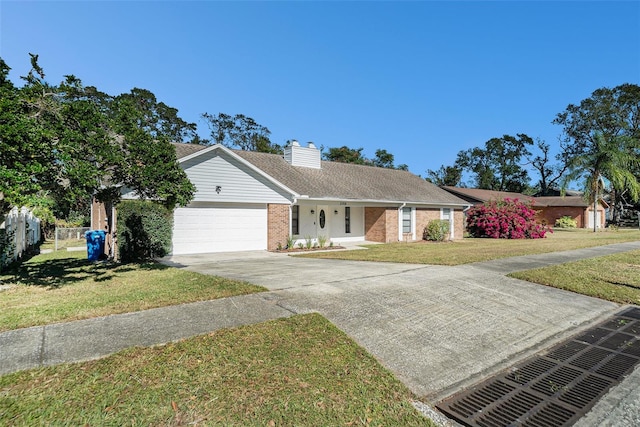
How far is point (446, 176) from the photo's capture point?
63219 millimetres

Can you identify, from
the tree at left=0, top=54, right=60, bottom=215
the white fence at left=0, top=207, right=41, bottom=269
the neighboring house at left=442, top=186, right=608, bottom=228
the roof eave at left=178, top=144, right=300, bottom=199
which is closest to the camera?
the tree at left=0, top=54, right=60, bottom=215

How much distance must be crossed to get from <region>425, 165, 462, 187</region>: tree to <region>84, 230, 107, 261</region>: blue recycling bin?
57457mm

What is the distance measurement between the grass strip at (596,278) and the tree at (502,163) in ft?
174

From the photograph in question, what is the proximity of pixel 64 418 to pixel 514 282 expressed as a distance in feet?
28.4

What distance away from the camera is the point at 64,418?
9.05ft

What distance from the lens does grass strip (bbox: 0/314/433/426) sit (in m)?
2.87

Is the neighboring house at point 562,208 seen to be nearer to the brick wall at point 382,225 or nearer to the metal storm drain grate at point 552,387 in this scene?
the brick wall at point 382,225

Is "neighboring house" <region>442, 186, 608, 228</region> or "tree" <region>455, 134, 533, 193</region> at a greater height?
"tree" <region>455, 134, 533, 193</region>

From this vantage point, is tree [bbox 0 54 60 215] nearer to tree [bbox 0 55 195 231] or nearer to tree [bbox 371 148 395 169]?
tree [bbox 0 55 195 231]

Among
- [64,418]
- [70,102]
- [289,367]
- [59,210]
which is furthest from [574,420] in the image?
[59,210]

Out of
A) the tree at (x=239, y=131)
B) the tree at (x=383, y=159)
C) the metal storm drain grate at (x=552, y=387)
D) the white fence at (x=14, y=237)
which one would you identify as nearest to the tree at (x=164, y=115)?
the tree at (x=239, y=131)

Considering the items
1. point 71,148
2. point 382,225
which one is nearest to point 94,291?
point 71,148

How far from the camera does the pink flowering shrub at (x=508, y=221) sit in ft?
76.1

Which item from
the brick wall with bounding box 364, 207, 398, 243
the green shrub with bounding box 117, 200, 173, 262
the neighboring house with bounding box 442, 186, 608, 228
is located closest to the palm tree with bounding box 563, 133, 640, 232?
the neighboring house with bounding box 442, 186, 608, 228
